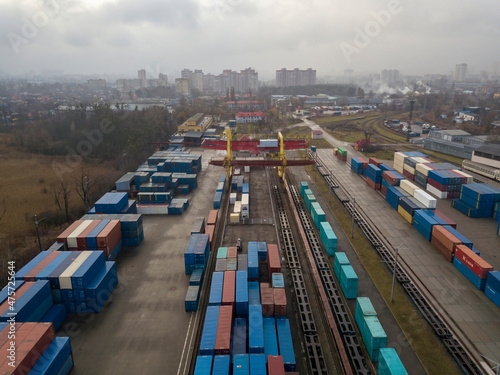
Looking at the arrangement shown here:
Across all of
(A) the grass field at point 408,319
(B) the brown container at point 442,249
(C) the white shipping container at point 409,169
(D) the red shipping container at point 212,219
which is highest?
(C) the white shipping container at point 409,169

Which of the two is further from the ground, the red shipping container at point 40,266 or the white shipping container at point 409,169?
the white shipping container at point 409,169

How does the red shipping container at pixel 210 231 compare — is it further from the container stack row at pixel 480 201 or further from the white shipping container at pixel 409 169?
the white shipping container at pixel 409 169

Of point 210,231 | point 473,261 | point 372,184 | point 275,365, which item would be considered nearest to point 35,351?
point 275,365

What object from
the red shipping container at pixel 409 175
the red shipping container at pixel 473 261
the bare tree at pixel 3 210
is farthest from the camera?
the red shipping container at pixel 409 175

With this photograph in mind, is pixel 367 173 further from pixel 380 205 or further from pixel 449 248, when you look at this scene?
pixel 449 248

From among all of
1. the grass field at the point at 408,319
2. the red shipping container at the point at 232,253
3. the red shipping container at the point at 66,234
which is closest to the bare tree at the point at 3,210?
the red shipping container at the point at 66,234

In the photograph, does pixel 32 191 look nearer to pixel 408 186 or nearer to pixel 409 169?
pixel 408 186

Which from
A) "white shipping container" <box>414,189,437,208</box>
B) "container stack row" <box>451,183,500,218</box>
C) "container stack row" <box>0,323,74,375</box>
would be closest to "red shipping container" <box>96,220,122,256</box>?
"container stack row" <box>0,323,74,375</box>
